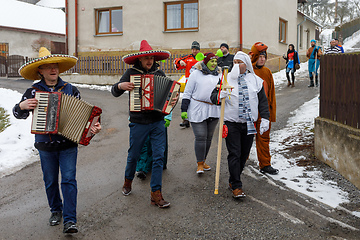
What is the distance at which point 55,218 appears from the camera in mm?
4293

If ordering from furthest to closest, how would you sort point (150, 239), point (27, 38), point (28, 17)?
point (28, 17)
point (27, 38)
point (150, 239)

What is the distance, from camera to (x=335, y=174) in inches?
232

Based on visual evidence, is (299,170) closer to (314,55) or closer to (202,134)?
(202,134)

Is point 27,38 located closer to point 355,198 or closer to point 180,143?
point 180,143

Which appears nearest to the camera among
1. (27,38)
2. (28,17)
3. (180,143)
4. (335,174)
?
(335,174)

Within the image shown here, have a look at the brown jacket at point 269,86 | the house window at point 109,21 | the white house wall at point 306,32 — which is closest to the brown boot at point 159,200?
the brown jacket at point 269,86

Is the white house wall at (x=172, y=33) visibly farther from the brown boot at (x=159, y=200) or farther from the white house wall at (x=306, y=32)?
the brown boot at (x=159, y=200)

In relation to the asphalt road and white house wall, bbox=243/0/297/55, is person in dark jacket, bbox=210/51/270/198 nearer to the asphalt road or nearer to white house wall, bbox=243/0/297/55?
the asphalt road

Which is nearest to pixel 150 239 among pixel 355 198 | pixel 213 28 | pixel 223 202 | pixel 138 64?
pixel 223 202

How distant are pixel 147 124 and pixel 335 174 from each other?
321 centimetres

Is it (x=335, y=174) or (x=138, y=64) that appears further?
(x=335, y=174)

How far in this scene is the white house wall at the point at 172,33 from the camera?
17750 millimetres

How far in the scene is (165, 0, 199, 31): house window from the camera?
1845cm

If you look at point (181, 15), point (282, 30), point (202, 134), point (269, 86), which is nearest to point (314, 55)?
point (181, 15)
